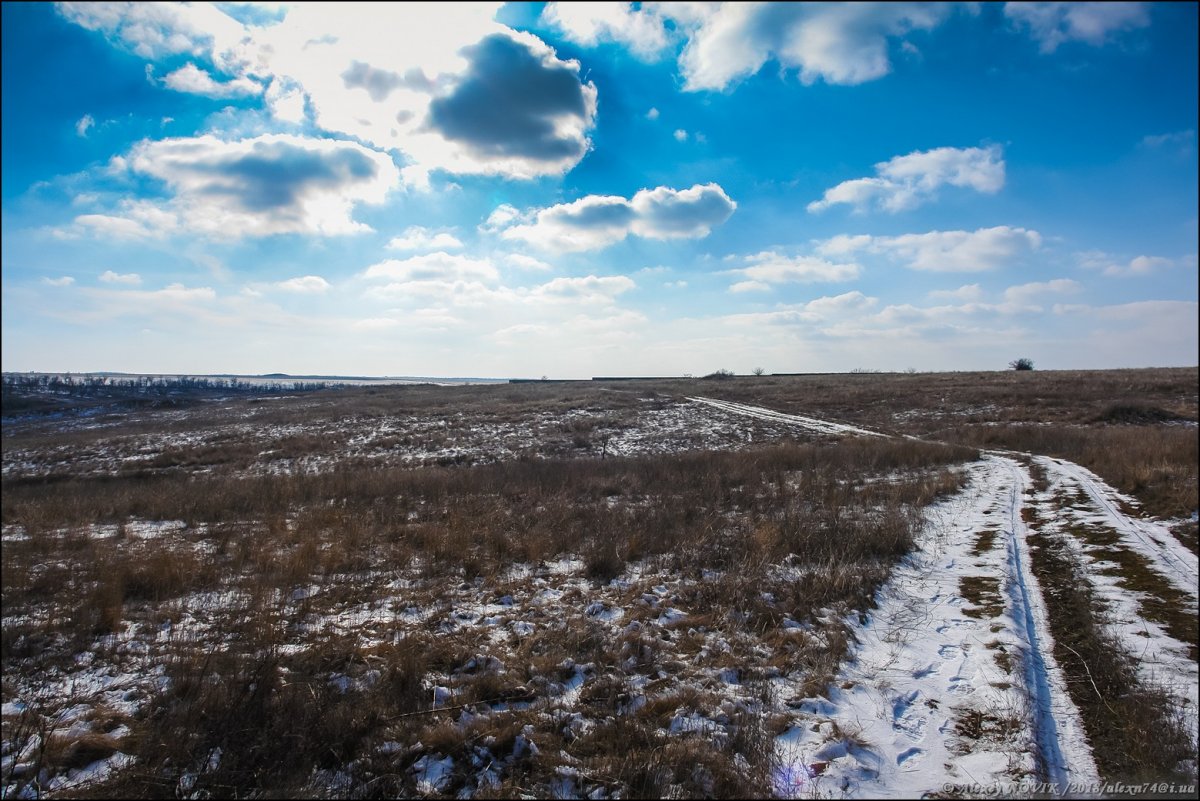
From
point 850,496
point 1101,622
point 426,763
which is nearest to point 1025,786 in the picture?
point 1101,622

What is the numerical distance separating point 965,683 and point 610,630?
3522 millimetres

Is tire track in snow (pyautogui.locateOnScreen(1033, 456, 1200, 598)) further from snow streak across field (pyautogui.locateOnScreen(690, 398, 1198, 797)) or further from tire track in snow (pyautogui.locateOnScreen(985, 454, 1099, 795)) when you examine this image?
tire track in snow (pyautogui.locateOnScreen(985, 454, 1099, 795))

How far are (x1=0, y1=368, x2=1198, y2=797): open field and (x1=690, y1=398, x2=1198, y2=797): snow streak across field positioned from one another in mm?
26

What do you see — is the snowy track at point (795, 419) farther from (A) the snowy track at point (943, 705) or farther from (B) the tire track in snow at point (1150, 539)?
(A) the snowy track at point (943, 705)

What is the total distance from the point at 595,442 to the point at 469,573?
19.0 metres

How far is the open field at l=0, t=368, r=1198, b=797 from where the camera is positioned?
360cm

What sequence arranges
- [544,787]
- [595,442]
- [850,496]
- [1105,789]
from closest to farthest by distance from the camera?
[1105,789], [544,787], [850,496], [595,442]

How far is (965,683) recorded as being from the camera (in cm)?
450

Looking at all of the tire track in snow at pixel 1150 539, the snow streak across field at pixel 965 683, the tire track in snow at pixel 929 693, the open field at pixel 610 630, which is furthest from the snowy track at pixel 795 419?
the tire track in snow at pixel 929 693

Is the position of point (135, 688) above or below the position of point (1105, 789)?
below

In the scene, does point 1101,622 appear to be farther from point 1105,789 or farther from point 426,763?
point 426,763

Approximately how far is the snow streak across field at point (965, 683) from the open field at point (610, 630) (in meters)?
0.03

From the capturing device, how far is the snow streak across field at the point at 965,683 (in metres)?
3.42

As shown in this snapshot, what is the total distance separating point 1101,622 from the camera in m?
5.19
